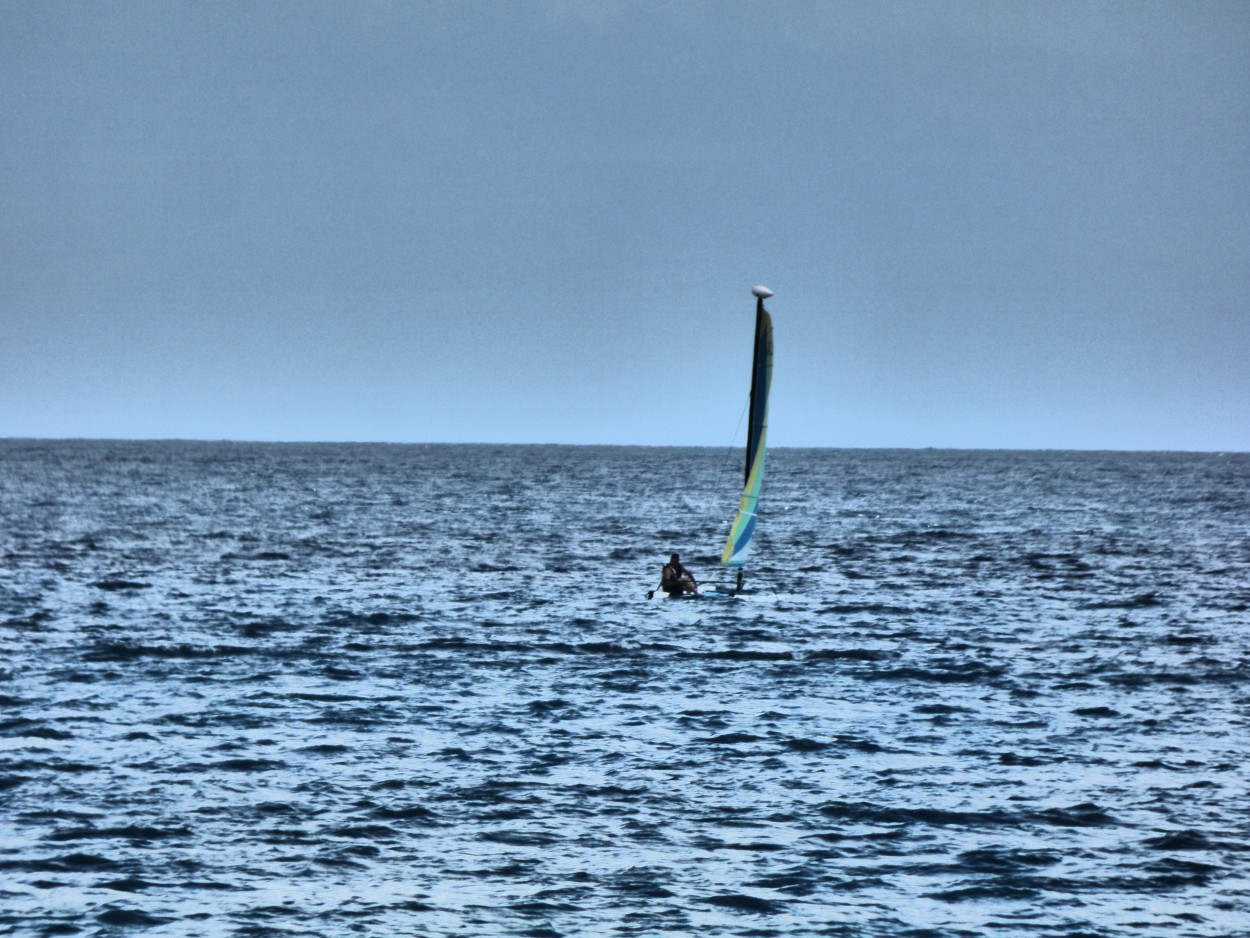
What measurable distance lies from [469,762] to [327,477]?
161 metres

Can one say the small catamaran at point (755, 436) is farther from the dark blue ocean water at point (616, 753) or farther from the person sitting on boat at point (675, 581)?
the dark blue ocean water at point (616, 753)

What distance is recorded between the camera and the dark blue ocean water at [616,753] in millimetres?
17078

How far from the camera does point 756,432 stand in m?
44.3

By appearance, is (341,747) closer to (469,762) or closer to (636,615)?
(469,762)

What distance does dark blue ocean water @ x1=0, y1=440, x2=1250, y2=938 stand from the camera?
56.0 ft

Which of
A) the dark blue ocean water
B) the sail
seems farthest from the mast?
the dark blue ocean water

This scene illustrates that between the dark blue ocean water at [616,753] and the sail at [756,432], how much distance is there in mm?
2298

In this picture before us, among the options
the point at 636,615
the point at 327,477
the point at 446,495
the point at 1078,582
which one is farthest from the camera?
the point at 327,477

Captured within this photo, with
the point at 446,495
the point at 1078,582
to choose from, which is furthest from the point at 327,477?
the point at 1078,582

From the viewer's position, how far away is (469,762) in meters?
23.3

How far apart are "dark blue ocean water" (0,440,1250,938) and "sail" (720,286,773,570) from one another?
2298mm

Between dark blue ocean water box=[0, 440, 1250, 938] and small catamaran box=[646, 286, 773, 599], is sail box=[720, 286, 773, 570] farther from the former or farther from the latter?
dark blue ocean water box=[0, 440, 1250, 938]

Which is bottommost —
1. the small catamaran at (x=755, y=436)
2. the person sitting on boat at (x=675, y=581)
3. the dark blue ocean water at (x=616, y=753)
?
the dark blue ocean water at (x=616, y=753)

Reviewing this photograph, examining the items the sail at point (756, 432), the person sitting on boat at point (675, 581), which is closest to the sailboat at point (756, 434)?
the sail at point (756, 432)
